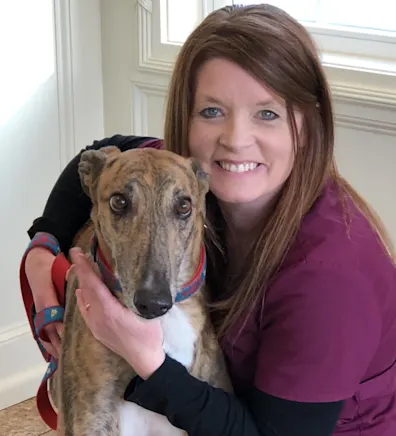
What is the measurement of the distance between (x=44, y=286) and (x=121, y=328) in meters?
0.36

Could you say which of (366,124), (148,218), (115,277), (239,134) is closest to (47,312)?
(115,277)

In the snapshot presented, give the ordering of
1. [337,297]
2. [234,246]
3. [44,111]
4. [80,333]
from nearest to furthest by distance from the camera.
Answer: [337,297], [80,333], [234,246], [44,111]

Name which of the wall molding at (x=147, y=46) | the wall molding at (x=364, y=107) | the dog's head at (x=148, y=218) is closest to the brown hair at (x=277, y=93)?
the dog's head at (x=148, y=218)

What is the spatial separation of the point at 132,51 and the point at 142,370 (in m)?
1.48

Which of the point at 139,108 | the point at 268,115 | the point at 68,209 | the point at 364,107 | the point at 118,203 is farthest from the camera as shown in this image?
the point at 139,108

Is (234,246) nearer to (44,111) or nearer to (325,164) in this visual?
(325,164)

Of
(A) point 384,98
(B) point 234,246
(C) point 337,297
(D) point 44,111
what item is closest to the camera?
(C) point 337,297

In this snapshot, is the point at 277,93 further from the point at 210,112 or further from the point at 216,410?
the point at 216,410

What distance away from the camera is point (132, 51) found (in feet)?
8.09

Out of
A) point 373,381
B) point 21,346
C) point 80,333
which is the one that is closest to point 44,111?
point 21,346

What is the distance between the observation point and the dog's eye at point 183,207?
122 centimetres

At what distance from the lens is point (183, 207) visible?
123cm

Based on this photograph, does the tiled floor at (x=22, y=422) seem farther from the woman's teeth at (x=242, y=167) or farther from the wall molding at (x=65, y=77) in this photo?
the woman's teeth at (x=242, y=167)

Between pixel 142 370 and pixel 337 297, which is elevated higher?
pixel 337 297
